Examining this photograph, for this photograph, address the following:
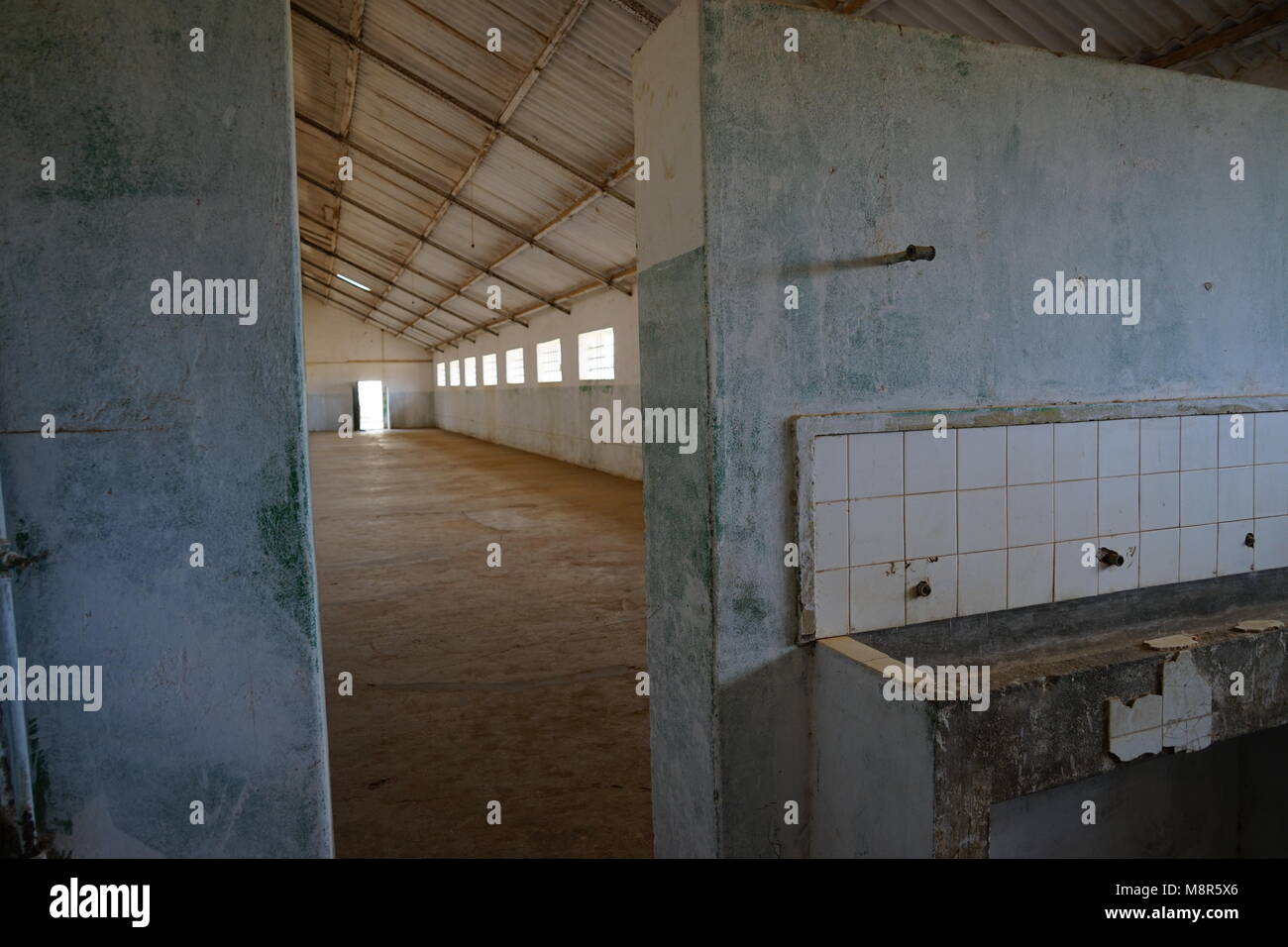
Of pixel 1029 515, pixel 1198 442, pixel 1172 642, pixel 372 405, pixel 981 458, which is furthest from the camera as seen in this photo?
pixel 372 405

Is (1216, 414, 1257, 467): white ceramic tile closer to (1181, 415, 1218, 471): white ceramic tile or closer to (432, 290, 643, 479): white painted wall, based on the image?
(1181, 415, 1218, 471): white ceramic tile

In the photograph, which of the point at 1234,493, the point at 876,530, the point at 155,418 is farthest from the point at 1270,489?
the point at 155,418

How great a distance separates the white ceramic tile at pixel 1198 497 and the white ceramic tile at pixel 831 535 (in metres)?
1.46

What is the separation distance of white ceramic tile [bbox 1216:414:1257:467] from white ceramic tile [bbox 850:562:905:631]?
1498mm

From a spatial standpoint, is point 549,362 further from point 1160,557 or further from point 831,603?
point 831,603

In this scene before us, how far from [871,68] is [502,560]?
19.0 feet

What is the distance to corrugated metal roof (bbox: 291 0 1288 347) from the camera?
4.77 m

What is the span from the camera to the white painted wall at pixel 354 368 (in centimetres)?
2559

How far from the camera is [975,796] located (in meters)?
2.08

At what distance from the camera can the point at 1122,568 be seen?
2.89m

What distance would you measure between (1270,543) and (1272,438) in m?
0.41

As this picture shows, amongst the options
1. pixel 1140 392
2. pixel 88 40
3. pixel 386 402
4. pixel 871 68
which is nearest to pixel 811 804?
pixel 1140 392

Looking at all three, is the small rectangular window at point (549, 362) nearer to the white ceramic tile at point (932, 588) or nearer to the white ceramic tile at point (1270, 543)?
the white ceramic tile at point (1270, 543)
